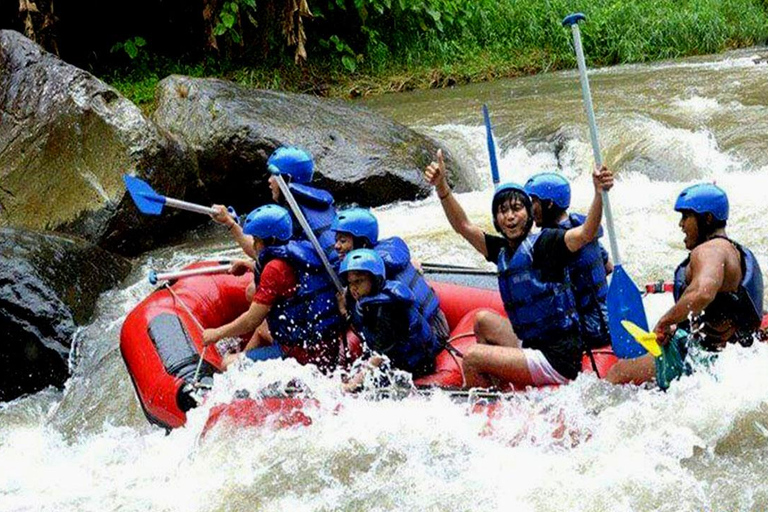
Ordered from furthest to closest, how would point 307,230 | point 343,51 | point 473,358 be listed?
point 343,51, point 307,230, point 473,358

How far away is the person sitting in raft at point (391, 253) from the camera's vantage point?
456 centimetres

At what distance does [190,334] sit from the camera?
203 inches

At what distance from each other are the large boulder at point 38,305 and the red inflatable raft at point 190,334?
41.8 inches

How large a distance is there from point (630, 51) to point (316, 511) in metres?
12.7

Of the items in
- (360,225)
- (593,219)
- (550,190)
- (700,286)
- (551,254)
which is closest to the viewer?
(700,286)

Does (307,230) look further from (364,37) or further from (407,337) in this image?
(364,37)

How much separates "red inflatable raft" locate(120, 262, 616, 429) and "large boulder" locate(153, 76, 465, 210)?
10.0 feet

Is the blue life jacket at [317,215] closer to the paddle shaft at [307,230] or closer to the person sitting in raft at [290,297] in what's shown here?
the paddle shaft at [307,230]

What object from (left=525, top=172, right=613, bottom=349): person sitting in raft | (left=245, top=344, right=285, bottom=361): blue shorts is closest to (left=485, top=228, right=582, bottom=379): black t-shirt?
(left=525, top=172, right=613, bottom=349): person sitting in raft

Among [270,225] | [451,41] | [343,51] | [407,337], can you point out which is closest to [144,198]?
[270,225]

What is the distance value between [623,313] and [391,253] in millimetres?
1148

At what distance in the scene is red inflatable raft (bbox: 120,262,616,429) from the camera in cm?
464

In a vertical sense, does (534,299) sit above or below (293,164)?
below

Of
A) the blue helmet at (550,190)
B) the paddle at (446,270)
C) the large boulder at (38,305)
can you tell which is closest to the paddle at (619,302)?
the blue helmet at (550,190)
